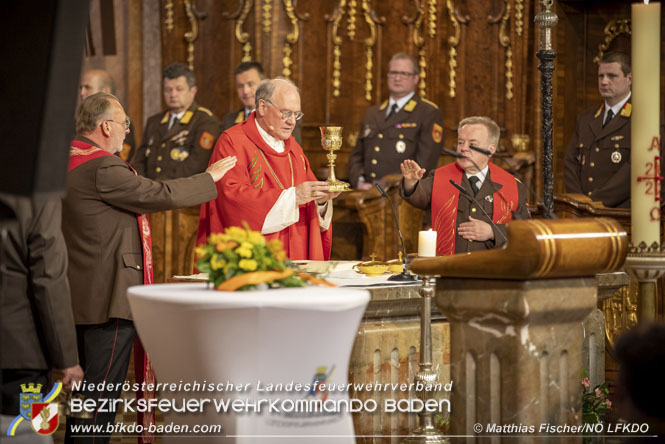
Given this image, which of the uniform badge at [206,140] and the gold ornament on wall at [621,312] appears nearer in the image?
the gold ornament on wall at [621,312]

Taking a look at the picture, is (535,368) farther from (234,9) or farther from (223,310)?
(234,9)

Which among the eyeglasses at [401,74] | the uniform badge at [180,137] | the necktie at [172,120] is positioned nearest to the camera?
the eyeglasses at [401,74]

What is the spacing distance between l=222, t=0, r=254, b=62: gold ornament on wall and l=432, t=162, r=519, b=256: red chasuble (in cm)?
373

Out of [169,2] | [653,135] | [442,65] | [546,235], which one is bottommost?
[546,235]

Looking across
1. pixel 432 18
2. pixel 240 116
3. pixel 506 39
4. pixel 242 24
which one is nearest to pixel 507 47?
pixel 506 39

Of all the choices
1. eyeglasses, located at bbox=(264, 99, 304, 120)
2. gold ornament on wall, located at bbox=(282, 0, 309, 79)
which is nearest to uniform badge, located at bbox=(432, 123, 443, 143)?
gold ornament on wall, located at bbox=(282, 0, 309, 79)

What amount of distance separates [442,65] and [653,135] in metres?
5.41

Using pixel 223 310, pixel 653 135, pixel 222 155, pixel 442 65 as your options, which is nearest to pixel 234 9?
pixel 442 65

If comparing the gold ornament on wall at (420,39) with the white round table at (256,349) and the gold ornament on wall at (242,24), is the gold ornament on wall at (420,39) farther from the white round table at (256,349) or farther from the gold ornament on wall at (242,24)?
the white round table at (256,349)

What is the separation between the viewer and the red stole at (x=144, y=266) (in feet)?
14.3

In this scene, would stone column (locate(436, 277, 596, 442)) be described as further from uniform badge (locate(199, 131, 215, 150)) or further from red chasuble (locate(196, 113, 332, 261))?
uniform badge (locate(199, 131, 215, 150))

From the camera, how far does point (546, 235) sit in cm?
318

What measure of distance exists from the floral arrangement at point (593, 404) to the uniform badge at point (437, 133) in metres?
3.25

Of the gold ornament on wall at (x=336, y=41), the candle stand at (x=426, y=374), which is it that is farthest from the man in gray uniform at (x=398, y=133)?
the candle stand at (x=426, y=374)
